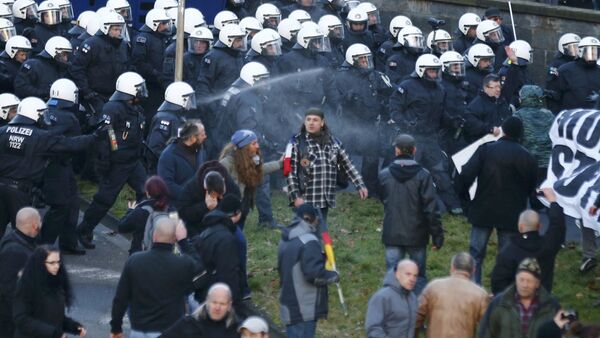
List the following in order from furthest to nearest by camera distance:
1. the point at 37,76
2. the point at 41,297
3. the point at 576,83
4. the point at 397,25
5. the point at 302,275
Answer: the point at 397,25 < the point at 576,83 < the point at 37,76 < the point at 302,275 < the point at 41,297

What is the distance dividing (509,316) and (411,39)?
997cm

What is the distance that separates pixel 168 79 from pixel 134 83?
3.23m

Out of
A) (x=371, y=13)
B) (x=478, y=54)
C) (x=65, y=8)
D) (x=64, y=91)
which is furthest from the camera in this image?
(x=371, y=13)

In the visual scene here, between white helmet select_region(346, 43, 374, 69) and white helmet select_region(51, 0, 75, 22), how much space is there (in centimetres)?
390

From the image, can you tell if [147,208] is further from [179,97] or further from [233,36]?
[233,36]

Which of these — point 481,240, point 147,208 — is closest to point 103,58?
point 147,208

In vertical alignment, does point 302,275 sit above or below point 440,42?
below

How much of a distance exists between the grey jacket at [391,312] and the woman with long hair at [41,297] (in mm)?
2372

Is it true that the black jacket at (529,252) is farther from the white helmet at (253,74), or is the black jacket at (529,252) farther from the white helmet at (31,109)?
the white helmet at (253,74)

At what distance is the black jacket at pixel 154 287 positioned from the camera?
1457 cm

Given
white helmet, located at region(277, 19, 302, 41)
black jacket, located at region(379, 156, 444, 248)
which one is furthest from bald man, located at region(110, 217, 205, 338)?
white helmet, located at region(277, 19, 302, 41)

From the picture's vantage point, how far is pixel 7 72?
74.0ft

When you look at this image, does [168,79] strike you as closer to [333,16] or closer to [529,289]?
[333,16]

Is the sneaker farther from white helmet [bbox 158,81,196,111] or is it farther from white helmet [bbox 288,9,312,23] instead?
white helmet [bbox 288,9,312,23]
